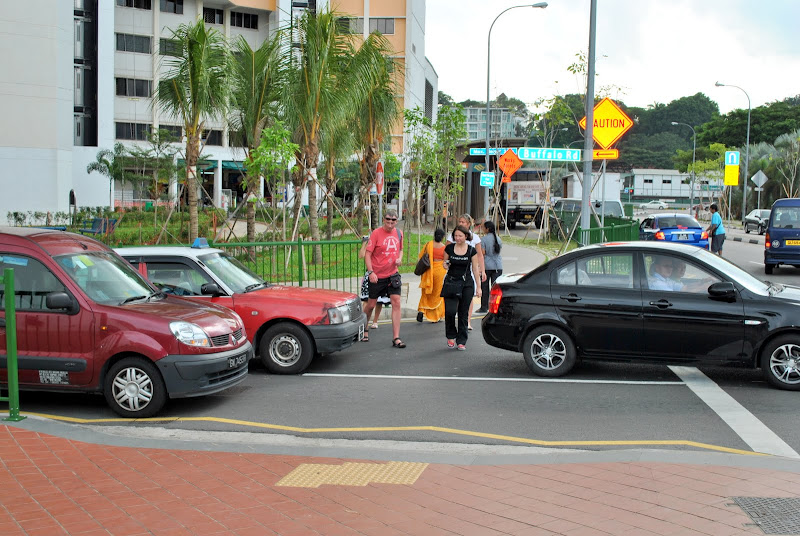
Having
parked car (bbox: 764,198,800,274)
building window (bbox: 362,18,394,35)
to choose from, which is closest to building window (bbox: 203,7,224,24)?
building window (bbox: 362,18,394,35)

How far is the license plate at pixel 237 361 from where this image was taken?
26.7 ft

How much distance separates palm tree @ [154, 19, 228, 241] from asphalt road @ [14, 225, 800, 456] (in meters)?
10.2

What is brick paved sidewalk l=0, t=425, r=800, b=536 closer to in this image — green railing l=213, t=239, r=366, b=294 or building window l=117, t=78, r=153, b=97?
green railing l=213, t=239, r=366, b=294

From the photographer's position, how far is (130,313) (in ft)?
25.7

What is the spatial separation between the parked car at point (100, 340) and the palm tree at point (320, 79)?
Result: 410 inches

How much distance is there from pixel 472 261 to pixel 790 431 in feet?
18.2

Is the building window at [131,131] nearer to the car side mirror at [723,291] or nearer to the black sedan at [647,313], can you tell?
the black sedan at [647,313]

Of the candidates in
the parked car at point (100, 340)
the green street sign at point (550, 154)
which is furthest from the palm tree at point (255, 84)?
the parked car at point (100, 340)

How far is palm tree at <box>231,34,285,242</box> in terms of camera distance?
1964 cm

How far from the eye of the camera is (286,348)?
32.6 feet

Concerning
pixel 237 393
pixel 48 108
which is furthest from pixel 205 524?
pixel 48 108

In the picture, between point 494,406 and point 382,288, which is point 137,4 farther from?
point 494,406

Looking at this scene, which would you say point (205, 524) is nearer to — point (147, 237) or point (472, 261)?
point (472, 261)

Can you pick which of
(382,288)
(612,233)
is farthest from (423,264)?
(612,233)
